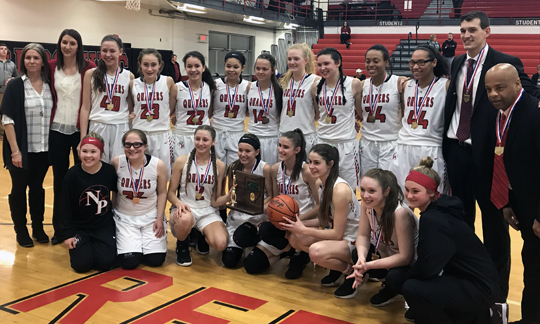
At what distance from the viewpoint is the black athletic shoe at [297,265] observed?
4254mm

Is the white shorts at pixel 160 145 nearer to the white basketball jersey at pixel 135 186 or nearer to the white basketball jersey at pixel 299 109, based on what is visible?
the white basketball jersey at pixel 135 186

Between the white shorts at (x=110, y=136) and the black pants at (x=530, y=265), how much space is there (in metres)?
3.48

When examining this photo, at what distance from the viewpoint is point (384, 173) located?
3.53 m

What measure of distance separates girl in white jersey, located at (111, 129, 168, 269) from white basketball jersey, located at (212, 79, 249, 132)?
1.00 m

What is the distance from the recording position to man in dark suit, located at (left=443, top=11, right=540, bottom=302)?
3473 millimetres

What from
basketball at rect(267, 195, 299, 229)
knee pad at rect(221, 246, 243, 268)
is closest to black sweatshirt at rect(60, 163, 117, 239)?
knee pad at rect(221, 246, 243, 268)

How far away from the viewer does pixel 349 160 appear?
15.9ft

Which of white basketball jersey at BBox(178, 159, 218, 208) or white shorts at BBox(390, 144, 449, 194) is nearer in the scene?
white shorts at BBox(390, 144, 449, 194)

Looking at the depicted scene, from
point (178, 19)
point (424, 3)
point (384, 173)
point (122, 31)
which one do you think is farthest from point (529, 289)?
point (424, 3)

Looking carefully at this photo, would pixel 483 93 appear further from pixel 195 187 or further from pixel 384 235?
pixel 195 187

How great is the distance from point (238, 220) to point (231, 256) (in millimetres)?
394

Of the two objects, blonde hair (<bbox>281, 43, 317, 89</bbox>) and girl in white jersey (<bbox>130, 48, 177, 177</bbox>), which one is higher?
blonde hair (<bbox>281, 43, 317, 89</bbox>)

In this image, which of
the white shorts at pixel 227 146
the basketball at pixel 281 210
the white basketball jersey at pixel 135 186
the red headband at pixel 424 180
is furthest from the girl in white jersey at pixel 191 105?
the red headband at pixel 424 180

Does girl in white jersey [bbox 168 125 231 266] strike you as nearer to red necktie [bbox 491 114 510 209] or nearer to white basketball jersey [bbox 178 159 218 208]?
white basketball jersey [bbox 178 159 218 208]
